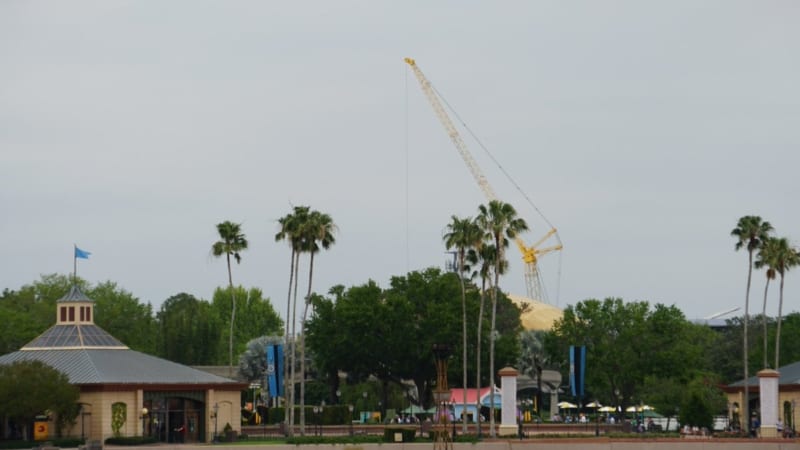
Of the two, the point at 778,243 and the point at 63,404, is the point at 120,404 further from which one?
the point at 778,243

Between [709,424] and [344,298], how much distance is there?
165ft

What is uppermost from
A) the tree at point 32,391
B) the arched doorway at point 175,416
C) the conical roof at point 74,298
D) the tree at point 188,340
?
the conical roof at point 74,298

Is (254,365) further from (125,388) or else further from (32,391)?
(32,391)

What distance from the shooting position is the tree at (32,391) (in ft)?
292

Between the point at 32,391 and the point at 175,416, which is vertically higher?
the point at 32,391

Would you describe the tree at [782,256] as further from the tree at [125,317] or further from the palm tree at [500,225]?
the tree at [125,317]

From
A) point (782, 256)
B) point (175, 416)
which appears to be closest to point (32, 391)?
point (175, 416)

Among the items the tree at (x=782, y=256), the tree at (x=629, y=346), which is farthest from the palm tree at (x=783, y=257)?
the tree at (x=629, y=346)

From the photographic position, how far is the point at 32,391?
89.2m

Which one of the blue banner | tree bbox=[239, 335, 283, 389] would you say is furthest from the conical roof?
tree bbox=[239, 335, 283, 389]

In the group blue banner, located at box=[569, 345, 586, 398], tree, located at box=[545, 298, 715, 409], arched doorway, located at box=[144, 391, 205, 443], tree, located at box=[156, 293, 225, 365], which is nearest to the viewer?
arched doorway, located at box=[144, 391, 205, 443]

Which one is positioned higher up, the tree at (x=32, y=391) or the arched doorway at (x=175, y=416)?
the tree at (x=32, y=391)

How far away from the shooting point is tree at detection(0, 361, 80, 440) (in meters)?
89.1

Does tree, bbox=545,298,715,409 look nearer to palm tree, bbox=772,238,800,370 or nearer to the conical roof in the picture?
palm tree, bbox=772,238,800,370
